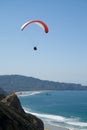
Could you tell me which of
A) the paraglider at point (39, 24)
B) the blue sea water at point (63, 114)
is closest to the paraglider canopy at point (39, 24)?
the paraglider at point (39, 24)

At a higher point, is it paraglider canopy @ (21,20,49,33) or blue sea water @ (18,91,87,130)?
paraglider canopy @ (21,20,49,33)

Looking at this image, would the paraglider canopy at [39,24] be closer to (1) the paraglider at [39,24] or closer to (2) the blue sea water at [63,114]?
Result: (1) the paraglider at [39,24]

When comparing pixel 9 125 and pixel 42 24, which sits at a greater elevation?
pixel 42 24

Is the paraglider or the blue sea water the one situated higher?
the paraglider

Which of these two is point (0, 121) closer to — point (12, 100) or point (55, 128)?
point (12, 100)

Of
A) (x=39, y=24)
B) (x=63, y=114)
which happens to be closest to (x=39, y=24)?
(x=39, y=24)

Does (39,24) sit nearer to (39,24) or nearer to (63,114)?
(39,24)

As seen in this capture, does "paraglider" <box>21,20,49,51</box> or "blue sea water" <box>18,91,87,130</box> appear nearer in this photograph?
"paraglider" <box>21,20,49,51</box>

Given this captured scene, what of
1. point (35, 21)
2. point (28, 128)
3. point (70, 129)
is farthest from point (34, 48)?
point (70, 129)

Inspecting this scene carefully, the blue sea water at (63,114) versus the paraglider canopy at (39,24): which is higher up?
the paraglider canopy at (39,24)

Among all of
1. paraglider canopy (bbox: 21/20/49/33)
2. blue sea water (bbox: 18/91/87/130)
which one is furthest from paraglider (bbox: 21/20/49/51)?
blue sea water (bbox: 18/91/87/130)

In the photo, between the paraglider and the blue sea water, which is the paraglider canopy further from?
the blue sea water
